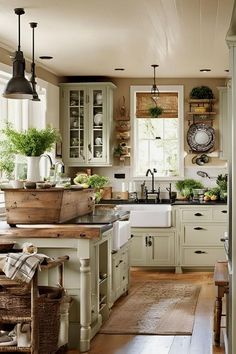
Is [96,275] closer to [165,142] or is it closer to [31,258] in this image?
[31,258]

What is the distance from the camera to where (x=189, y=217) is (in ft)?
30.2

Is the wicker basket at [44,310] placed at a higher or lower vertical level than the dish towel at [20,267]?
lower

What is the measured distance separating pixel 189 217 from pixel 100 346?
13.0 ft

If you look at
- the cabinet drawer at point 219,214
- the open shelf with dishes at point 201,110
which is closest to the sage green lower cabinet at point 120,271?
the cabinet drawer at point 219,214

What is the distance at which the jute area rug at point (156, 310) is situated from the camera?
6023 mm

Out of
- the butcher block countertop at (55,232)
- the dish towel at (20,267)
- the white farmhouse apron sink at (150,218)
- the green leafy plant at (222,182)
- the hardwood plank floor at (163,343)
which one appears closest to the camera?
the dish towel at (20,267)

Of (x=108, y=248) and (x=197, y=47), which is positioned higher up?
(x=197, y=47)

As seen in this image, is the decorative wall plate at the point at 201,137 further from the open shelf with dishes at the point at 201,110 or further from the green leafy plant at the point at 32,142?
the green leafy plant at the point at 32,142

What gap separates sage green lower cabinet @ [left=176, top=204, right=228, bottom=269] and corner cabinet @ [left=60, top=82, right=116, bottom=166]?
1362 millimetres

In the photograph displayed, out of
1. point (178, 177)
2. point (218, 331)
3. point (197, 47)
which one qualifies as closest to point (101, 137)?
point (178, 177)

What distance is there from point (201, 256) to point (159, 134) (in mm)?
1951

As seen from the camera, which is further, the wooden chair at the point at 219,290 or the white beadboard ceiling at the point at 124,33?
the white beadboard ceiling at the point at 124,33

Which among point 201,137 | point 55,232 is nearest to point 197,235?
point 201,137

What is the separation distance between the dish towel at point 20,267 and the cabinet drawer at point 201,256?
4.81 m
